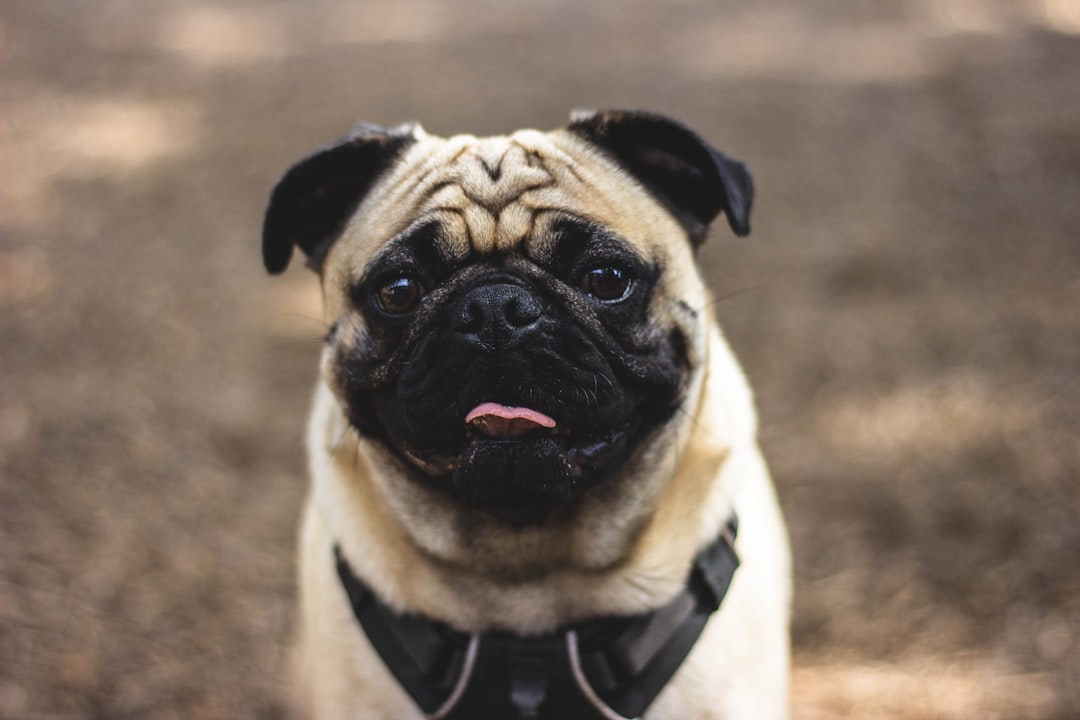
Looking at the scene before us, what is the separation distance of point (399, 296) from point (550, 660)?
0.94m

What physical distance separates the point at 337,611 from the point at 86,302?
3.64 m

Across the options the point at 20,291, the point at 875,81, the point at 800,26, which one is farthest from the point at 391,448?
the point at 800,26

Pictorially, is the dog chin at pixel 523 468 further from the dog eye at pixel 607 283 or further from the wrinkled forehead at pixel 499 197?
the wrinkled forehead at pixel 499 197

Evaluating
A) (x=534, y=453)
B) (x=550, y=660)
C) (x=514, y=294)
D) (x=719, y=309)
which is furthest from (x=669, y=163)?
(x=719, y=309)

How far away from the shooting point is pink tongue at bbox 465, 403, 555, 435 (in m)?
1.82

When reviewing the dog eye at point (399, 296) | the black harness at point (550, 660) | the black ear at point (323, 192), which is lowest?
the black harness at point (550, 660)

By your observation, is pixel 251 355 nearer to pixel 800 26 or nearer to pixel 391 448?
pixel 391 448

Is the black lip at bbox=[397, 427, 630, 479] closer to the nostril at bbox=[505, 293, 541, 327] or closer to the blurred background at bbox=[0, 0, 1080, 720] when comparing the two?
the nostril at bbox=[505, 293, 541, 327]

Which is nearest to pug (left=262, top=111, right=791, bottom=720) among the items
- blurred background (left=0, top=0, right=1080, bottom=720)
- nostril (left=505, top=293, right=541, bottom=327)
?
nostril (left=505, top=293, right=541, bottom=327)

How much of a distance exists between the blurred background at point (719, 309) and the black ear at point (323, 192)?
4.45 feet

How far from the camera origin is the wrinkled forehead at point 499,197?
2.05 meters

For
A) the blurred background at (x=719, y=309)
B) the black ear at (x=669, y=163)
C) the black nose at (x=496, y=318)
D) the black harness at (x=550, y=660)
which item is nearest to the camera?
the black nose at (x=496, y=318)

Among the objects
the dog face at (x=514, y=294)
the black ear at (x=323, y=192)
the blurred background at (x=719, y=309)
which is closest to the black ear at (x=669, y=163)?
the dog face at (x=514, y=294)

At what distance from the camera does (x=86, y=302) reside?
498 centimetres
